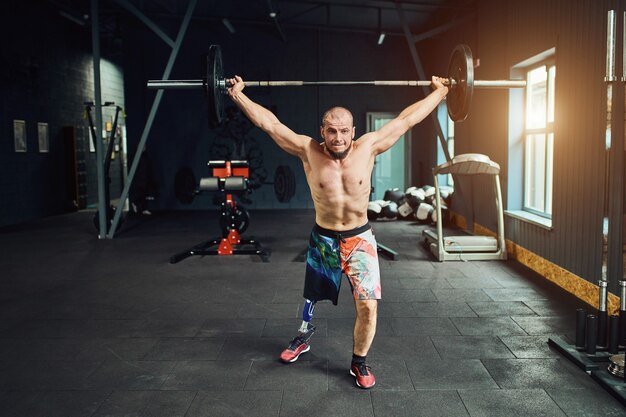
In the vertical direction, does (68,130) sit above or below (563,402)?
above

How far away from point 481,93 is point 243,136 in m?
→ 4.48

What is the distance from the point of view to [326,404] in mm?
2092

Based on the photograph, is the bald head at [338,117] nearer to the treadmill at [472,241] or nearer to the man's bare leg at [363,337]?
the man's bare leg at [363,337]

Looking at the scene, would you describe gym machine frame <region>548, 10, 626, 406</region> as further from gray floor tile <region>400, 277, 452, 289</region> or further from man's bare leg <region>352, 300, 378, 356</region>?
gray floor tile <region>400, 277, 452, 289</region>

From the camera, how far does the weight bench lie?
Answer: 512 cm

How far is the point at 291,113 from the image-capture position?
30.7 feet

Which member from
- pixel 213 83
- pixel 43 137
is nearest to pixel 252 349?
pixel 213 83

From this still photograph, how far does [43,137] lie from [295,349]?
7.44 meters

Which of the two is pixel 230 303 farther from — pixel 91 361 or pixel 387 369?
pixel 387 369

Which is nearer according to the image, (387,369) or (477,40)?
(387,369)

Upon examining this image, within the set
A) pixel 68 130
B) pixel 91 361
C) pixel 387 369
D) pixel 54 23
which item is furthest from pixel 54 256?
pixel 54 23

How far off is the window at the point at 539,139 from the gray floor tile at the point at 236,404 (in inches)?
124

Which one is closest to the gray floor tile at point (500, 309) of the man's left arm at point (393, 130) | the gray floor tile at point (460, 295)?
the gray floor tile at point (460, 295)

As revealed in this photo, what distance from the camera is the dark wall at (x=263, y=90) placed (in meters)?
9.09
